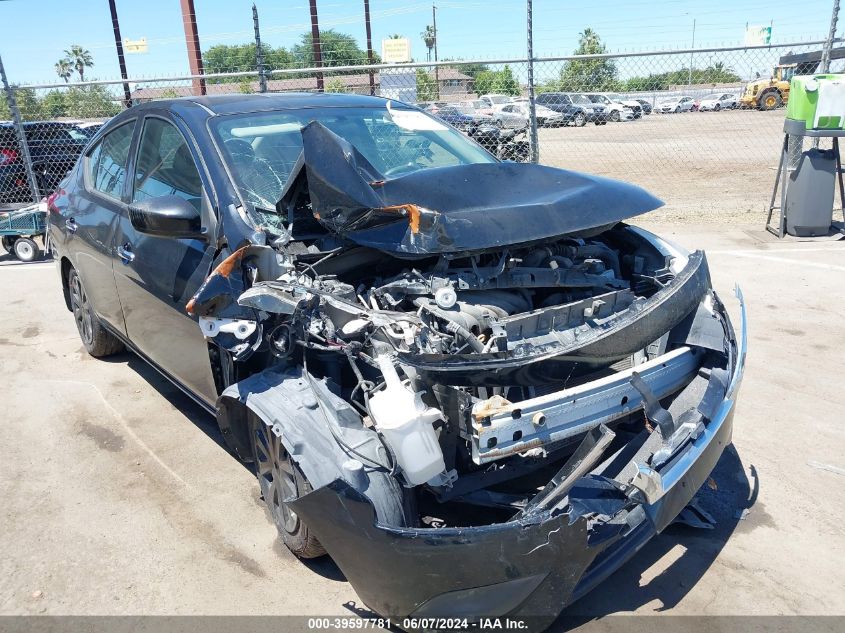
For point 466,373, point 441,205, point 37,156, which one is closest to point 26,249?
point 37,156

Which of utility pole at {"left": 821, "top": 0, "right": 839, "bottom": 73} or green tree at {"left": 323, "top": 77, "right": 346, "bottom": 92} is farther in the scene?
green tree at {"left": 323, "top": 77, "right": 346, "bottom": 92}

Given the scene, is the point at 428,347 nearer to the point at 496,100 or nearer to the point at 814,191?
the point at 814,191

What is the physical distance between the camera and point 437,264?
291 cm

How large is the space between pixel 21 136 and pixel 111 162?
7122 millimetres

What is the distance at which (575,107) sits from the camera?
57.1ft

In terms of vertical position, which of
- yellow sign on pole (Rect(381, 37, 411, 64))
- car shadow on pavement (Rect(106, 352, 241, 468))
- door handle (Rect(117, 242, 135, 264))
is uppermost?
yellow sign on pole (Rect(381, 37, 411, 64))

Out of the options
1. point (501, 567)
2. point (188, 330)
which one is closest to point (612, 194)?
point (501, 567)

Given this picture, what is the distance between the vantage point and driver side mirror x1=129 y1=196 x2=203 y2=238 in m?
3.10

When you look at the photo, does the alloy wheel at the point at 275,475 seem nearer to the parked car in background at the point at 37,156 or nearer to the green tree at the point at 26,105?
the parked car in background at the point at 37,156

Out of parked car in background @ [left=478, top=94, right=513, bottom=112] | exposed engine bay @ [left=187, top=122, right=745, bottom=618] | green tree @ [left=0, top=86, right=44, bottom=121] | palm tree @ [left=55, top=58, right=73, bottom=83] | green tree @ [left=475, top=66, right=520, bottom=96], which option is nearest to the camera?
exposed engine bay @ [left=187, top=122, right=745, bottom=618]

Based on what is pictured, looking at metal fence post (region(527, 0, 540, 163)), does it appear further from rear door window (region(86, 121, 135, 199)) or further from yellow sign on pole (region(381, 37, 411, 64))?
rear door window (region(86, 121, 135, 199))

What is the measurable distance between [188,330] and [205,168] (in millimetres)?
808

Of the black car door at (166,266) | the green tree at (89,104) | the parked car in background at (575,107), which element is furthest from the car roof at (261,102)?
the green tree at (89,104)

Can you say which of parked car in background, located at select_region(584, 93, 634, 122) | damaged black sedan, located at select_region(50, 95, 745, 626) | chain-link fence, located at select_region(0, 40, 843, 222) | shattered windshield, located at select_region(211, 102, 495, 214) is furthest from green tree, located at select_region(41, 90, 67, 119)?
parked car in background, located at select_region(584, 93, 634, 122)
